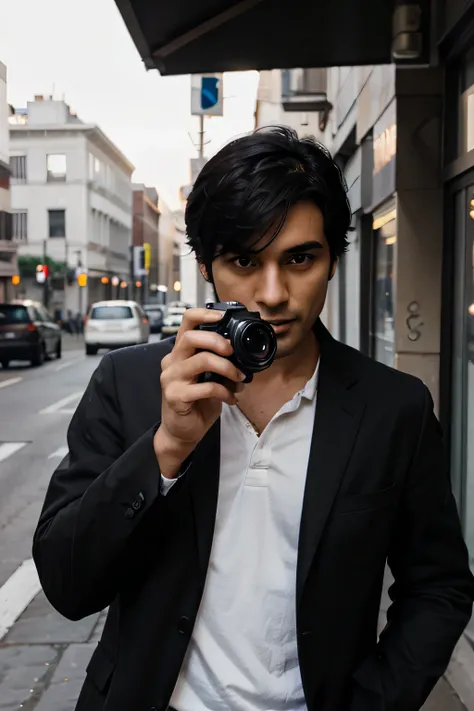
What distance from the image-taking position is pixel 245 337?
1257 millimetres

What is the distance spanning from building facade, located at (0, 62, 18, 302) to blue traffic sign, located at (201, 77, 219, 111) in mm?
22928

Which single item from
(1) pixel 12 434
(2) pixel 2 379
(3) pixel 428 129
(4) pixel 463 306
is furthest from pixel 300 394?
(2) pixel 2 379

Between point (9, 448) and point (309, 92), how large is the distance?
6734mm

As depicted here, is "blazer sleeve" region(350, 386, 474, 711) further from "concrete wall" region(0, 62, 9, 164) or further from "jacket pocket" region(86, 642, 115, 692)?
"concrete wall" region(0, 62, 9, 164)

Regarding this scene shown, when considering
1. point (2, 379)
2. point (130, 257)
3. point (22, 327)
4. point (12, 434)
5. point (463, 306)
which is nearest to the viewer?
point (463, 306)

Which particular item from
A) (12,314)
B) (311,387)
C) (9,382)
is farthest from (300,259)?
(12,314)

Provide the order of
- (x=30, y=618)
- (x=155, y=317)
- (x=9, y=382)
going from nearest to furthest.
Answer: (x=30, y=618)
(x=9, y=382)
(x=155, y=317)

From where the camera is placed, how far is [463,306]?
500 centimetres

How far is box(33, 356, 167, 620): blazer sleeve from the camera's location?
1.34 metres

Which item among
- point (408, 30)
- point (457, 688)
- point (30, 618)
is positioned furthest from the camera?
point (408, 30)

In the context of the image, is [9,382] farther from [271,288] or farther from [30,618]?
[271,288]

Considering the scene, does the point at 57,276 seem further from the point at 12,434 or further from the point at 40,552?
the point at 40,552

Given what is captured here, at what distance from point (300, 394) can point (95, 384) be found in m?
0.38

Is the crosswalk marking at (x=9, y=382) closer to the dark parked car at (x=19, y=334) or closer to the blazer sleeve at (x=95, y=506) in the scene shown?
the dark parked car at (x=19, y=334)
